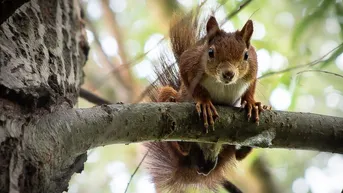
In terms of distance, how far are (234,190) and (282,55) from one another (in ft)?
2.42

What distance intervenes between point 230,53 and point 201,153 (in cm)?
44

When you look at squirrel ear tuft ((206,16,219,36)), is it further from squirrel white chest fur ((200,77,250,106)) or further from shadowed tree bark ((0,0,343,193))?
shadowed tree bark ((0,0,343,193))

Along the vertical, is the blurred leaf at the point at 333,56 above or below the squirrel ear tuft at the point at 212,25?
below

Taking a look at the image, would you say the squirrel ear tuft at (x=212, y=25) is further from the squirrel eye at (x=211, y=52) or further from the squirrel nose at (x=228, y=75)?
the squirrel nose at (x=228, y=75)

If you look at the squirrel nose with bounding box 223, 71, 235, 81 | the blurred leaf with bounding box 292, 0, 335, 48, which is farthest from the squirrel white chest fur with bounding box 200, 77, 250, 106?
the blurred leaf with bounding box 292, 0, 335, 48

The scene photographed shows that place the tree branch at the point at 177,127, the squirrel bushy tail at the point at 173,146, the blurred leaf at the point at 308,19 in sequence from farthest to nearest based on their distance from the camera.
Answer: the squirrel bushy tail at the point at 173,146
the blurred leaf at the point at 308,19
the tree branch at the point at 177,127

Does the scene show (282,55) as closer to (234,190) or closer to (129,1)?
(234,190)

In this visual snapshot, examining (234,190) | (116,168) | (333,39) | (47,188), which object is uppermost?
(116,168)

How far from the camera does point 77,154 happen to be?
1222 millimetres

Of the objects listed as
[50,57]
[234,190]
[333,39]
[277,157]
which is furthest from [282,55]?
[50,57]

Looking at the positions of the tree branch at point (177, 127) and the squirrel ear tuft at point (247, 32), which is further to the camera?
the squirrel ear tuft at point (247, 32)

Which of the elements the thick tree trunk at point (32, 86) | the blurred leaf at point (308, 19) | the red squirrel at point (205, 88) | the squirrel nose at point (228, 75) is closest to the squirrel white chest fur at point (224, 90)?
the red squirrel at point (205, 88)

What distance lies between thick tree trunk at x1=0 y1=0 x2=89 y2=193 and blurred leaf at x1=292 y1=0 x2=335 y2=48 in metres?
0.79

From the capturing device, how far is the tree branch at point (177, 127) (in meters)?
1.16
